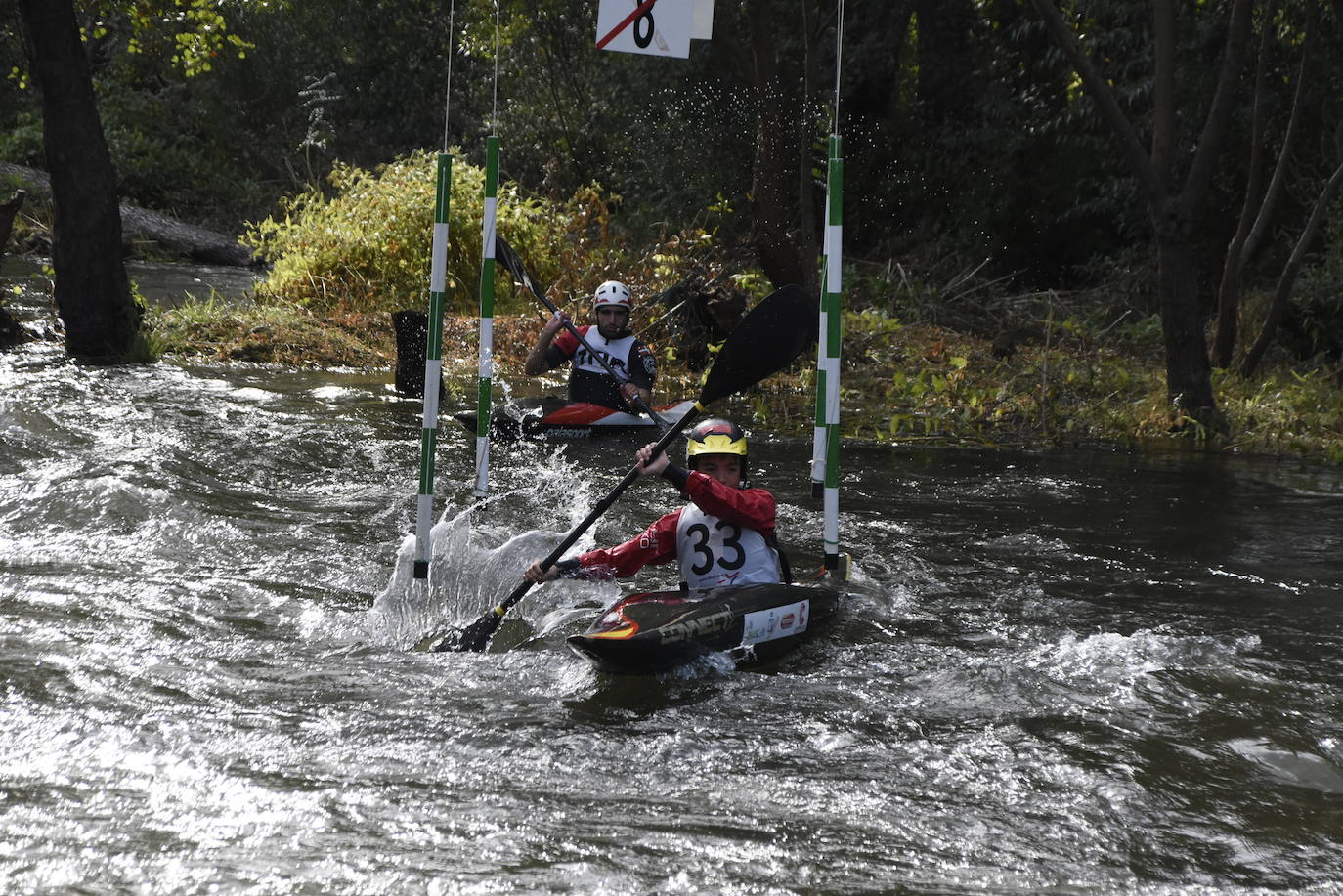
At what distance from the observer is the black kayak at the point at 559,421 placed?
9.68 m

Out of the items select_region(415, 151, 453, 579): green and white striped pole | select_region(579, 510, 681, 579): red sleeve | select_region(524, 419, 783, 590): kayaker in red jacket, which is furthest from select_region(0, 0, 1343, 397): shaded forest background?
select_region(415, 151, 453, 579): green and white striped pole

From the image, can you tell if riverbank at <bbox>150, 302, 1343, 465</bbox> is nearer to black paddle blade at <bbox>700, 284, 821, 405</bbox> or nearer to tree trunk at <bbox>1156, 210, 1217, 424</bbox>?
tree trunk at <bbox>1156, 210, 1217, 424</bbox>

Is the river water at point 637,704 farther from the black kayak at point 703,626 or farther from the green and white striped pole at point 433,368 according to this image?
the green and white striped pole at point 433,368

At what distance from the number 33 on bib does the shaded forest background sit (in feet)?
12.8

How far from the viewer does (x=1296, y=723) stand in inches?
186

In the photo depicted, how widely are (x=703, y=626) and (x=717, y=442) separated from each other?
0.91 metres

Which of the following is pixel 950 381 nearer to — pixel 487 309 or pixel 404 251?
pixel 487 309

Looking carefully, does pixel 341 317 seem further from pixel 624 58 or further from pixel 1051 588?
pixel 1051 588

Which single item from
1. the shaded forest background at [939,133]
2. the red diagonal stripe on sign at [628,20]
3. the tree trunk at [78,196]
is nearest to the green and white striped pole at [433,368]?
the red diagonal stripe on sign at [628,20]

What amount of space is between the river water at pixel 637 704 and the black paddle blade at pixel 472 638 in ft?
0.31

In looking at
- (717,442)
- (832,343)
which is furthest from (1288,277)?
(717,442)

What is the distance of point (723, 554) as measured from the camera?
5641 mm

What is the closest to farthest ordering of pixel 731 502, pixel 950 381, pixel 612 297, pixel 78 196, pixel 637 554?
pixel 731 502 < pixel 637 554 < pixel 612 297 < pixel 950 381 < pixel 78 196

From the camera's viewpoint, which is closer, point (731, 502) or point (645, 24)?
point (731, 502)
